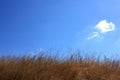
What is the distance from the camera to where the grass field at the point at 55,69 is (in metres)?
8.60

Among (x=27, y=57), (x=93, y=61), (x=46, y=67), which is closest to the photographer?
(x=46, y=67)

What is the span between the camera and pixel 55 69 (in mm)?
9352

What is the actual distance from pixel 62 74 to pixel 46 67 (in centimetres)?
55

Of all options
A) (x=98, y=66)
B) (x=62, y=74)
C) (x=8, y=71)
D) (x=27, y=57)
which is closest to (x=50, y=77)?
(x=62, y=74)

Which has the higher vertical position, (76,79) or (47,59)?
(47,59)

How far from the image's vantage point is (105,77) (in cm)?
990

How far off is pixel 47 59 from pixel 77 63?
104 centimetres

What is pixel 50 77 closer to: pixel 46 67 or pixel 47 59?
pixel 46 67

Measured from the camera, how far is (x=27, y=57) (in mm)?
10195

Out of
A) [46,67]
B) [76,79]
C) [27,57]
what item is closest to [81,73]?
[76,79]

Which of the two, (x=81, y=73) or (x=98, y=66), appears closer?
(x=81, y=73)

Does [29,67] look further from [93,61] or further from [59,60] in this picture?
[93,61]

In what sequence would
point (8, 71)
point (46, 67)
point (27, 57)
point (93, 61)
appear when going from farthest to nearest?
1. point (93, 61)
2. point (27, 57)
3. point (46, 67)
4. point (8, 71)

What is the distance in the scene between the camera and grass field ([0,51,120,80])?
28.2 ft
